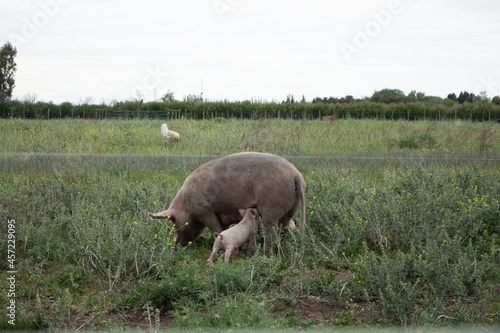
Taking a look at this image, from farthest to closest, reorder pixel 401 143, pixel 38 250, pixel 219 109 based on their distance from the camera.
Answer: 1. pixel 219 109
2. pixel 401 143
3. pixel 38 250

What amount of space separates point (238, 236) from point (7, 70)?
47978 millimetres

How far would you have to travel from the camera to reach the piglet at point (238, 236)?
595cm

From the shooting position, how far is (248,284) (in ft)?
16.2

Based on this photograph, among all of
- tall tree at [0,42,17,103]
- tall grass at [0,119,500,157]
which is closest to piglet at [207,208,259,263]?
tall grass at [0,119,500,157]

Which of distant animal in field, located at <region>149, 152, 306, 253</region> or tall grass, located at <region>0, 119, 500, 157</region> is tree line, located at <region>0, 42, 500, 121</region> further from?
distant animal in field, located at <region>149, 152, 306, 253</region>

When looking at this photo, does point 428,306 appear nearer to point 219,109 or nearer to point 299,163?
point 299,163

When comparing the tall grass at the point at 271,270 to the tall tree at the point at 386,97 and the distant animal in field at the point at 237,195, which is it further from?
the tall tree at the point at 386,97

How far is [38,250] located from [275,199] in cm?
315

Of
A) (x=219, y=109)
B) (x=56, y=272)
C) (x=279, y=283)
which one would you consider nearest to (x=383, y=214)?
(x=279, y=283)

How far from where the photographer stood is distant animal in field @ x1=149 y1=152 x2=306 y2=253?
6137mm

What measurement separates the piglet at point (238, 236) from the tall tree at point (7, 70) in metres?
41.0

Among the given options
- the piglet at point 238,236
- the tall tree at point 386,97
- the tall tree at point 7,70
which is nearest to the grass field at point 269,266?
the piglet at point 238,236

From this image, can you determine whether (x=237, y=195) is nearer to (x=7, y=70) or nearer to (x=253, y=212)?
(x=253, y=212)

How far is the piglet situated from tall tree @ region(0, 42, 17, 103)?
40955 millimetres
